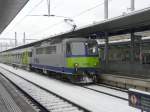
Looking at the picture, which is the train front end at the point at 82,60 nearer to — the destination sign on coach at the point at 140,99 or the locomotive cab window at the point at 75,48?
the locomotive cab window at the point at 75,48

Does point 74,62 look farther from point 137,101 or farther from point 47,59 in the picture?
point 137,101

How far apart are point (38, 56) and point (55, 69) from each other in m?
6.57

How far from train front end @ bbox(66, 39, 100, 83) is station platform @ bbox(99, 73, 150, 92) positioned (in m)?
0.83

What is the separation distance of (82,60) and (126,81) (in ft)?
11.9

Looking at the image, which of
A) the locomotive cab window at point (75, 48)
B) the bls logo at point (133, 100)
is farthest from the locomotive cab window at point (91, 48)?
the bls logo at point (133, 100)

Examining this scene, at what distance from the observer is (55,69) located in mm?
21984

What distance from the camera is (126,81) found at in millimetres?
17031

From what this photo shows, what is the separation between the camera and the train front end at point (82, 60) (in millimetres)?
19266

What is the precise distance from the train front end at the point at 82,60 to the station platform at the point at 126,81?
83cm

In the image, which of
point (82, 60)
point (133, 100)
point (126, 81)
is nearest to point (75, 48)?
point (82, 60)

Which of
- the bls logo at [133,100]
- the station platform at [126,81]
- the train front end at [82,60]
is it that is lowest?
the station platform at [126,81]

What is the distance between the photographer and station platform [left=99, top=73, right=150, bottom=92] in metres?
15.3

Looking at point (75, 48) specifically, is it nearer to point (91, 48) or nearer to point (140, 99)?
point (91, 48)

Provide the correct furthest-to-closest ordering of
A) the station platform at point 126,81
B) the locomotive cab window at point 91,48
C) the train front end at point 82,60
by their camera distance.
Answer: the locomotive cab window at point 91,48
the train front end at point 82,60
the station platform at point 126,81
